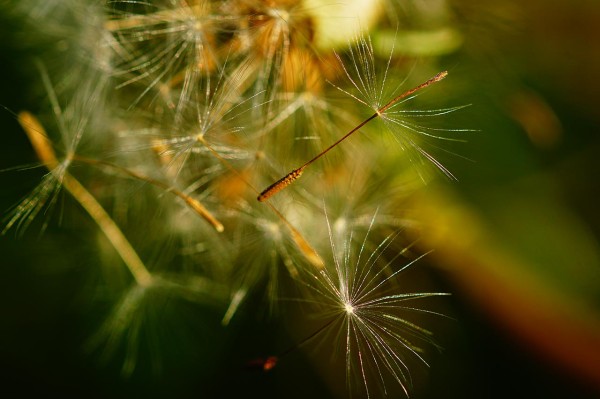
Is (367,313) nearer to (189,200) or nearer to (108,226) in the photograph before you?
(189,200)

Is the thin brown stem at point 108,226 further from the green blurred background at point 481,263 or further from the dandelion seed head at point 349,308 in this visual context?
the dandelion seed head at point 349,308

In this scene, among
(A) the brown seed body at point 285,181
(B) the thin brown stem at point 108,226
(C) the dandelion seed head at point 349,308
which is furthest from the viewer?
(B) the thin brown stem at point 108,226

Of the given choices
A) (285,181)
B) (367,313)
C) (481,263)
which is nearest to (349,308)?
(367,313)

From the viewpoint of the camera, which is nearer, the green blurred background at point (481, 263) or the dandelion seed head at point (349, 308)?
the dandelion seed head at point (349, 308)

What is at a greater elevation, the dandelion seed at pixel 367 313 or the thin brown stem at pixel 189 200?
the thin brown stem at pixel 189 200

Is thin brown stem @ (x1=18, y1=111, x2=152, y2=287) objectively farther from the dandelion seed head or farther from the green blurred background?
the dandelion seed head

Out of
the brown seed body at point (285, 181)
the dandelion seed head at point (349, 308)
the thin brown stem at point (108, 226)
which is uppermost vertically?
the thin brown stem at point (108, 226)

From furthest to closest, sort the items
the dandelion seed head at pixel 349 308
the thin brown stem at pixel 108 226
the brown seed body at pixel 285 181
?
the thin brown stem at pixel 108 226 < the dandelion seed head at pixel 349 308 < the brown seed body at pixel 285 181

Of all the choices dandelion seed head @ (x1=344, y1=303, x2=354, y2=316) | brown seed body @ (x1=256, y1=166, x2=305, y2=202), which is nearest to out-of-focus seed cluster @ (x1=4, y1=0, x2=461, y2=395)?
dandelion seed head @ (x1=344, y1=303, x2=354, y2=316)

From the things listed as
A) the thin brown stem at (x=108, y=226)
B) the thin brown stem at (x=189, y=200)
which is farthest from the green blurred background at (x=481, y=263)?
the thin brown stem at (x=189, y=200)
